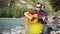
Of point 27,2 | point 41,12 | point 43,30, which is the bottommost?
point 27,2

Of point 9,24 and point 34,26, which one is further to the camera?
point 9,24

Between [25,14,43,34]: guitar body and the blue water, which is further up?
[25,14,43,34]: guitar body

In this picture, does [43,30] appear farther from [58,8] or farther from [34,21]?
[58,8]

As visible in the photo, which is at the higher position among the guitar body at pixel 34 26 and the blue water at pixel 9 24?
the guitar body at pixel 34 26

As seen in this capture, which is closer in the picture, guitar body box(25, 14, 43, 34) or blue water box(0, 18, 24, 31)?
guitar body box(25, 14, 43, 34)

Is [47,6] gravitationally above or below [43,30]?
below

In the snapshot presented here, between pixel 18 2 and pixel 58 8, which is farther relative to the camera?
pixel 18 2

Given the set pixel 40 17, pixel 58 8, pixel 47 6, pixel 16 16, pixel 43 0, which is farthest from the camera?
pixel 43 0

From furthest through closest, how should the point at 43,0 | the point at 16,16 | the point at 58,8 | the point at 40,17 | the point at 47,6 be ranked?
1. the point at 43,0
2. the point at 47,6
3. the point at 16,16
4. the point at 58,8
5. the point at 40,17

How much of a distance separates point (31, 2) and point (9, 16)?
49.3 feet

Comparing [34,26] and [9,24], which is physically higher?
[34,26]

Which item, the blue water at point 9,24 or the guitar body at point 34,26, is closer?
the guitar body at point 34,26

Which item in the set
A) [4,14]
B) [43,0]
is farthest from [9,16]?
[43,0]

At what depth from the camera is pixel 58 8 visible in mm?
40062
